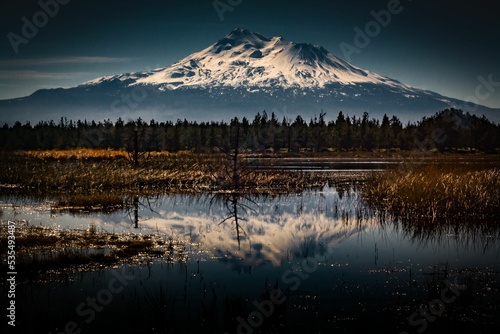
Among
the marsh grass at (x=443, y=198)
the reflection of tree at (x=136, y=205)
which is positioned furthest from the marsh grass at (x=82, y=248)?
the marsh grass at (x=443, y=198)

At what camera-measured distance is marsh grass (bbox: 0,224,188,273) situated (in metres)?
16.9

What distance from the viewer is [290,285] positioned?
15.1 metres

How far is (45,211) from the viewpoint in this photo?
29.2 meters

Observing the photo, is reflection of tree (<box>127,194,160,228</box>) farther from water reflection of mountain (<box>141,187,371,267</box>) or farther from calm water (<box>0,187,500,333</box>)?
calm water (<box>0,187,500,333</box>)

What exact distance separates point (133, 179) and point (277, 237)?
25.5m

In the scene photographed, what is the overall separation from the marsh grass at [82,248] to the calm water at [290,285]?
911mm

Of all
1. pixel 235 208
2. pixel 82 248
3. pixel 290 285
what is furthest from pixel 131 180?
pixel 290 285

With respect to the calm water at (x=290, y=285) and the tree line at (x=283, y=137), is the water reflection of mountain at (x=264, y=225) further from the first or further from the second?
the tree line at (x=283, y=137)

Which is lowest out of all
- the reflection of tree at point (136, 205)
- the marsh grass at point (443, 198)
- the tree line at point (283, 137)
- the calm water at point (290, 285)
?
the reflection of tree at point (136, 205)

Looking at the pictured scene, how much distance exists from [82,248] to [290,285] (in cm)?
837

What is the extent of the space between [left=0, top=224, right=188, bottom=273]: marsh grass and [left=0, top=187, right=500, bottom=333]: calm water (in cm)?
91

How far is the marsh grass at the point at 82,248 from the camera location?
16.9 metres

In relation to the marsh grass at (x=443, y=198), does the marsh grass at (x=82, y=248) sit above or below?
below

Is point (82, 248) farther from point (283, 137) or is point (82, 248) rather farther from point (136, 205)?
point (283, 137)
